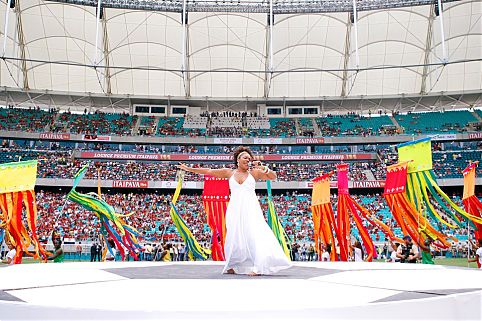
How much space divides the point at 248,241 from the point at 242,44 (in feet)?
116

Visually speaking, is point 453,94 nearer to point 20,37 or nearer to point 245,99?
point 245,99

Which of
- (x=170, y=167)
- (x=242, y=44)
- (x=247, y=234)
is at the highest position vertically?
(x=242, y=44)

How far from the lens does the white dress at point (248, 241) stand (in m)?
6.30

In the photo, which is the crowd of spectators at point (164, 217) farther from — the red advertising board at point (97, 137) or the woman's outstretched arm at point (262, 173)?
the woman's outstretched arm at point (262, 173)

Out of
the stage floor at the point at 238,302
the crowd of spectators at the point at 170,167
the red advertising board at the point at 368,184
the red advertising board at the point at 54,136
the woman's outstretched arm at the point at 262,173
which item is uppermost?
the red advertising board at the point at 54,136

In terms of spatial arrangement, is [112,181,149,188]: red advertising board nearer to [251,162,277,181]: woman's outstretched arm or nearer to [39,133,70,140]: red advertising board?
[39,133,70,140]: red advertising board

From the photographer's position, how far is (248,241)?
6.42 m

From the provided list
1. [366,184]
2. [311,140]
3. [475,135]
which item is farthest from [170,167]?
[475,135]

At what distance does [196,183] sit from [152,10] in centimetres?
1526

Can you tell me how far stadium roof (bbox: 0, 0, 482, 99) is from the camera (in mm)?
36750

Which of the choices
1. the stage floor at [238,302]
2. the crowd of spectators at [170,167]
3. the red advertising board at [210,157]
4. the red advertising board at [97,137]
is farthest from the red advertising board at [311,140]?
the stage floor at [238,302]

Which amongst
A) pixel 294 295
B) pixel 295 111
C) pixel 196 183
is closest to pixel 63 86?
pixel 196 183

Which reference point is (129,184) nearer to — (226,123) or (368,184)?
(226,123)

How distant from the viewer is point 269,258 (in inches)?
247
